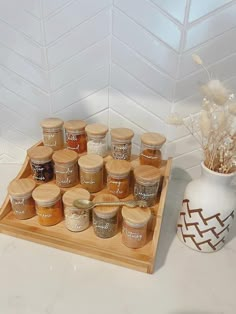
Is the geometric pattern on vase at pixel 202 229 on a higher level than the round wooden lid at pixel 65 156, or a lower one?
lower

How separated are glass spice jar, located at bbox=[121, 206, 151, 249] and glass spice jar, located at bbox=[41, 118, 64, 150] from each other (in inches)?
11.4

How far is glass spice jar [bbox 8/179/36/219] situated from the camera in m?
0.69

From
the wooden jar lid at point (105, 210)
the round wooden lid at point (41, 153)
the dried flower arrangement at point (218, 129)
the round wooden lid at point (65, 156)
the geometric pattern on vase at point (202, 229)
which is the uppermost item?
the dried flower arrangement at point (218, 129)

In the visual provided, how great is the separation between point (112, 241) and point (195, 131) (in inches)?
15.9

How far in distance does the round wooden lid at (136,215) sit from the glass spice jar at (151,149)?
0.51 feet

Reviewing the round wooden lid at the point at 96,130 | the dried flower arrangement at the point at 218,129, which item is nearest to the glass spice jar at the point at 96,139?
the round wooden lid at the point at 96,130

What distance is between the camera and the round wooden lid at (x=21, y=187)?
692 millimetres

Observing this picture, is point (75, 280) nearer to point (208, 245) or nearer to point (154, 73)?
point (208, 245)

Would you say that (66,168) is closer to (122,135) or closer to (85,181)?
(85,181)

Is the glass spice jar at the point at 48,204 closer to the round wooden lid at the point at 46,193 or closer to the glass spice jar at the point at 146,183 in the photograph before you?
the round wooden lid at the point at 46,193

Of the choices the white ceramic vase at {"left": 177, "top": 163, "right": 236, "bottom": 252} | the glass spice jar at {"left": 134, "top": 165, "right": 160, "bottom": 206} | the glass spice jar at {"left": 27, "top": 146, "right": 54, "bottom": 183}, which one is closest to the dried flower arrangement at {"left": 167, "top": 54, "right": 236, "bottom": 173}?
the white ceramic vase at {"left": 177, "top": 163, "right": 236, "bottom": 252}

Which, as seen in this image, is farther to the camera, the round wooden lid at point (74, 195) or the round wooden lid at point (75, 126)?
the round wooden lid at point (75, 126)

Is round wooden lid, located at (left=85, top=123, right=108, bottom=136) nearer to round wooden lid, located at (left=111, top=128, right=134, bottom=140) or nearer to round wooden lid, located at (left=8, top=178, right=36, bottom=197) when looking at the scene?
round wooden lid, located at (left=111, top=128, right=134, bottom=140)

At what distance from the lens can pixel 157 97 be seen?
2.68 feet
